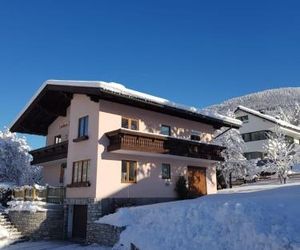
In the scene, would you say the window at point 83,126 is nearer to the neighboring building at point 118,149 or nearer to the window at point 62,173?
the neighboring building at point 118,149

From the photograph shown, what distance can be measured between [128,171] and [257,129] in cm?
3285

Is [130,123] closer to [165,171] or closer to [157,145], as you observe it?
[157,145]

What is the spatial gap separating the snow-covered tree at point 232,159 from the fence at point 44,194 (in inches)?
657

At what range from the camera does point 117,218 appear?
17.8 m

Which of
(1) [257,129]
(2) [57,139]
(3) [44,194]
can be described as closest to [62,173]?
(2) [57,139]

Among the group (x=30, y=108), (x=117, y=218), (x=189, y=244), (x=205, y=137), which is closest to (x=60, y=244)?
(x=117, y=218)

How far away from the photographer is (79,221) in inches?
878

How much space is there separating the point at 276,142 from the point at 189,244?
2610cm

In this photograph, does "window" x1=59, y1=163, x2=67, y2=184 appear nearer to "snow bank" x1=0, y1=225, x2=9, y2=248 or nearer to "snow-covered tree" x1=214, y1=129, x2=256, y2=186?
"snow bank" x1=0, y1=225, x2=9, y2=248

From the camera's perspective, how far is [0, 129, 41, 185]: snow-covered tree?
33906 mm

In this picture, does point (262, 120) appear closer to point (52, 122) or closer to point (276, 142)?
point (276, 142)

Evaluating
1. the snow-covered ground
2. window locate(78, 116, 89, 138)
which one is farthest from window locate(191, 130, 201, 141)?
the snow-covered ground

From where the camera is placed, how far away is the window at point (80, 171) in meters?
21.7

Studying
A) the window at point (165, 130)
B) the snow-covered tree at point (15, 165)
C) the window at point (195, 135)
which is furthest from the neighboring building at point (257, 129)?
the snow-covered tree at point (15, 165)
